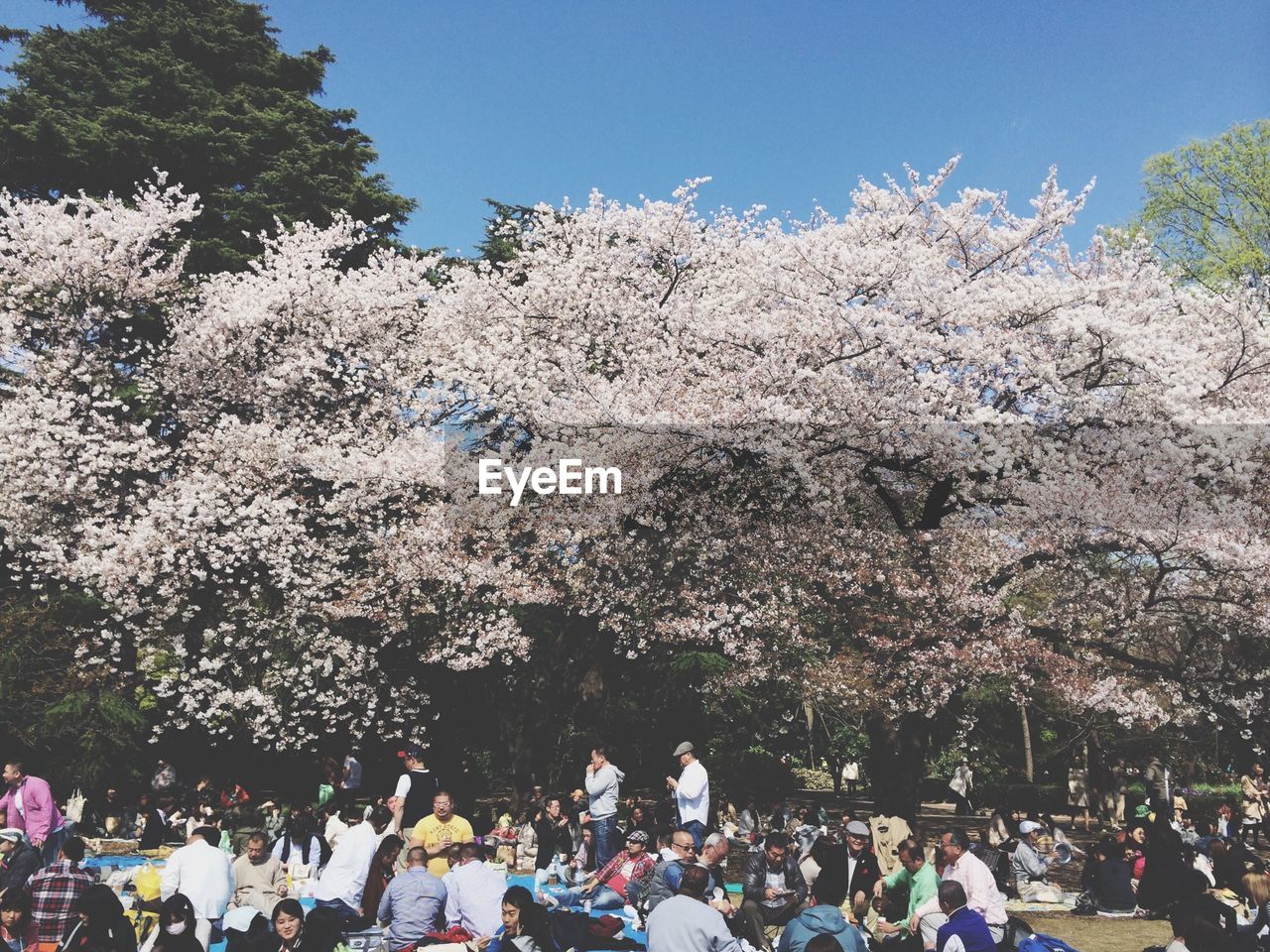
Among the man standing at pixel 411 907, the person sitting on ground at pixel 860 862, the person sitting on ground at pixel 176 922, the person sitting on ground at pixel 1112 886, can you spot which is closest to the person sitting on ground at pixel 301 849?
the man standing at pixel 411 907

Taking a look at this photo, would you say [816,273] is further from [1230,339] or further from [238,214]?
[238,214]

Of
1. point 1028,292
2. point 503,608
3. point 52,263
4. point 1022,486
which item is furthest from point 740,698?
point 52,263

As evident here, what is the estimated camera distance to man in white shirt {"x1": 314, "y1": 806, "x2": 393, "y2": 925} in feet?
32.9

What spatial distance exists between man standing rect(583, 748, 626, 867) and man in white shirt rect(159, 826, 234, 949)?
5.33 metres

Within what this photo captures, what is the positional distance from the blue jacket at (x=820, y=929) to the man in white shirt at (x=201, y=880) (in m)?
4.88

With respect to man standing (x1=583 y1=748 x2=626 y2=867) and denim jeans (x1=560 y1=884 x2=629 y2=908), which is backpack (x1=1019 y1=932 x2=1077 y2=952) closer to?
denim jeans (x1=560 y1=884 x2=629 y2=908)

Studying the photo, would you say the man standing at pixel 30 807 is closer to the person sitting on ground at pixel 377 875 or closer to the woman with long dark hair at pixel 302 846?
the woman with long dark hair at pixel 302 846

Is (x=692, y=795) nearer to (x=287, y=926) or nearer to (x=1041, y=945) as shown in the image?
(x=1041, y=945)

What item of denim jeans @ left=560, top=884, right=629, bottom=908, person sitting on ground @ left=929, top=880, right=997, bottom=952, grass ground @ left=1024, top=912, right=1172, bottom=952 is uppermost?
person sitting on ground @ left=929, top=880, right=997, bottom=952

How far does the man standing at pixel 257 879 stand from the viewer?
9883 millimetres

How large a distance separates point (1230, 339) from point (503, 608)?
13689 mm

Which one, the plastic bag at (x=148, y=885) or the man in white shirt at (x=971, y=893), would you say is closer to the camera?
the man in white shirt at (x=971, y=893)

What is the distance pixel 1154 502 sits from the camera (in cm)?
1603

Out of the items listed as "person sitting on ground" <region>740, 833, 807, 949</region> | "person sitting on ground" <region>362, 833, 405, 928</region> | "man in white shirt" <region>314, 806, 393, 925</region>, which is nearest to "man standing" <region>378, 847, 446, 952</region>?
"man in white shirt" <region>314, 806, 393, 925</region>
